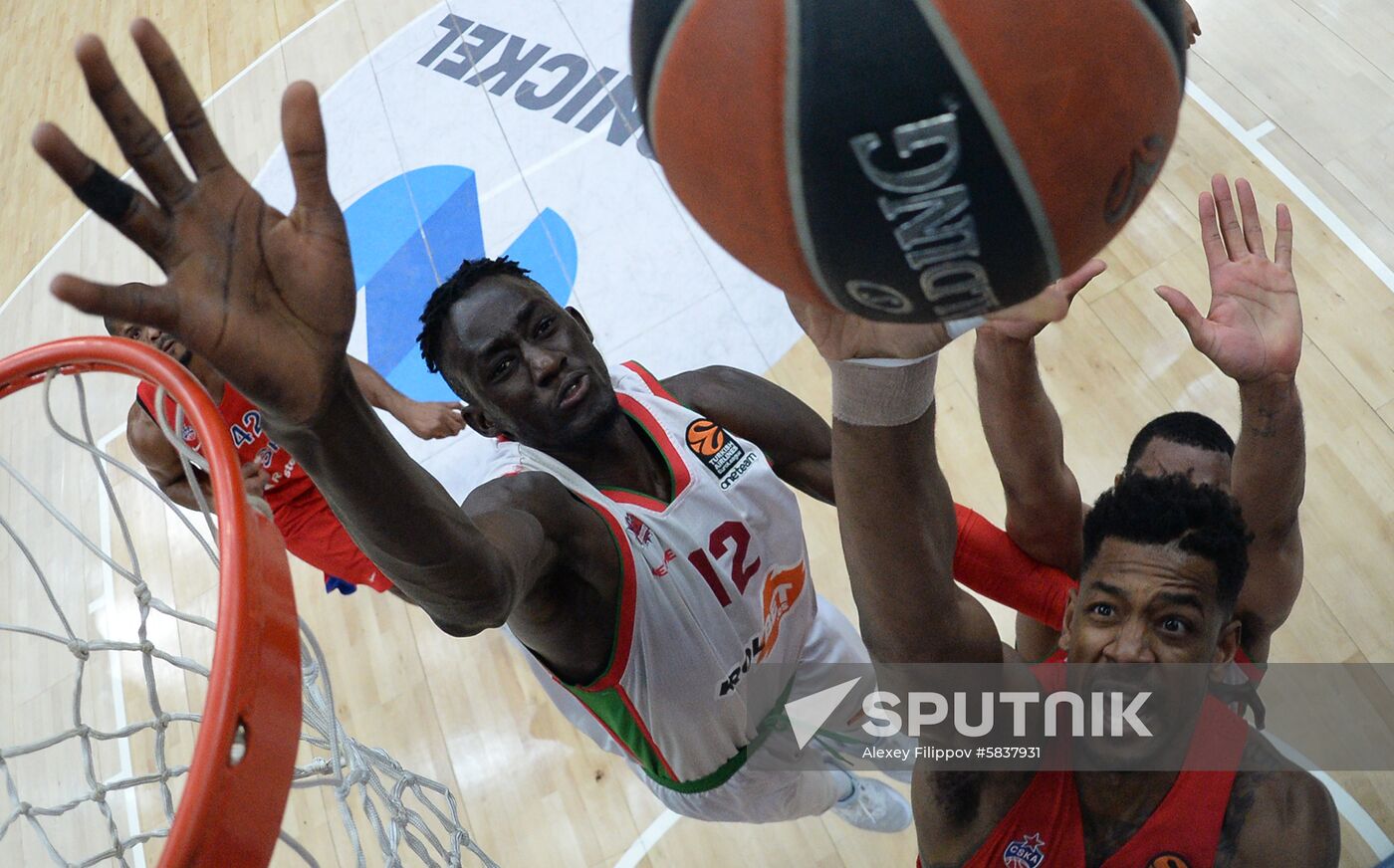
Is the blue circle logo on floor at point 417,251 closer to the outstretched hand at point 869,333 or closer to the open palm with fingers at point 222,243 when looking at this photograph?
the outstretched hand at point 869,333

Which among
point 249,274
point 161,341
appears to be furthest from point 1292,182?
point 249,274

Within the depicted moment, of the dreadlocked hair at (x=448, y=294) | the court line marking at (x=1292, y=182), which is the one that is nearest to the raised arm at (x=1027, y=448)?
the dreadlocked hair at (x=448, y=294)

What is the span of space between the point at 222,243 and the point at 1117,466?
3.13 meters

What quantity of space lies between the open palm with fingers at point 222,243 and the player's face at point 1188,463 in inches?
73.1

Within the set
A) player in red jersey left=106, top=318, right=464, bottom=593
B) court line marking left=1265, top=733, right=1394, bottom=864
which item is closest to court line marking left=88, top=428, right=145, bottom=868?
player in red jersey left=106, top=318, right=464, bottom=593

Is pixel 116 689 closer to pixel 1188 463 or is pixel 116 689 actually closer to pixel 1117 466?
pixel 1117 466

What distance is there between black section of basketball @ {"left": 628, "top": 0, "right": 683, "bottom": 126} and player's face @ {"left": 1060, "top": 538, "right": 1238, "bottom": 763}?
3.66 feet

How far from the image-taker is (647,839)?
133 inches

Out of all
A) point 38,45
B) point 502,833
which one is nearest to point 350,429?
point 502,833

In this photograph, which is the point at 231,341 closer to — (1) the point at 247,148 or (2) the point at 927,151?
(2) the point at 927,151

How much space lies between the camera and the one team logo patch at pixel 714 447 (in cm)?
235

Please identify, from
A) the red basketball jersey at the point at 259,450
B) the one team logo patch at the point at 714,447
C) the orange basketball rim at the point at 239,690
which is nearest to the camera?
the orange basketball rim at the point at 239,690

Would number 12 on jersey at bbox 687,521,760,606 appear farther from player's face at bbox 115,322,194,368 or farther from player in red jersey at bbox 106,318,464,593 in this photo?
player's face at bbox 115,322,194,368

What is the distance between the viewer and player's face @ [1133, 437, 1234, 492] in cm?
251
